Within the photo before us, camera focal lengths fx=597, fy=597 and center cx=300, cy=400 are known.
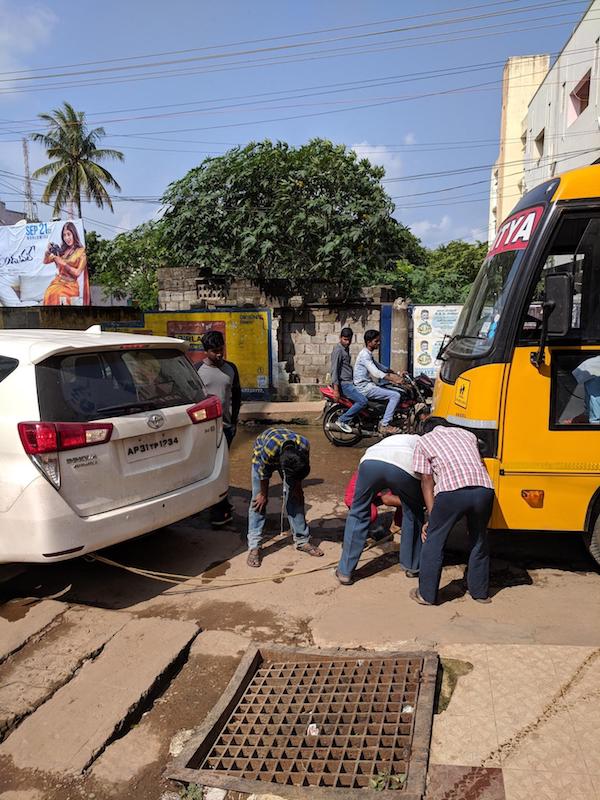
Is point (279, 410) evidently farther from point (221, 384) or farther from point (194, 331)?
point (221, 384)

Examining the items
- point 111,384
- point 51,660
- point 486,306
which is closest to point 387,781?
point 51,660

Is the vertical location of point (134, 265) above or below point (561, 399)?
above

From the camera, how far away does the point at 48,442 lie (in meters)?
3.47

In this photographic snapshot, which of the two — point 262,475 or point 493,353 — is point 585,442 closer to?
point 493,353

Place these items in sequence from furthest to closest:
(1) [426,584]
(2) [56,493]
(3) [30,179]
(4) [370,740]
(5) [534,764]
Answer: (3) [30,179]
(1) [426,584]
(2) [56,493]
(4) [370,740]
(5) [534,764]

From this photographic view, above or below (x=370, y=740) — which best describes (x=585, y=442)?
above

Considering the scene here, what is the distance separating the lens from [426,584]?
152 inches

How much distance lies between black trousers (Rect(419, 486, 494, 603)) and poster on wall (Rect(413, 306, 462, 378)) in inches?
292

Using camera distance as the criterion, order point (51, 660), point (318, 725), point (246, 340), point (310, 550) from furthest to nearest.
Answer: point (246, 340) < point (310, 550) < point (51, 660) < point (318, 725)

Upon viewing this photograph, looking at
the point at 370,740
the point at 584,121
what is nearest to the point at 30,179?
the point at 584,121

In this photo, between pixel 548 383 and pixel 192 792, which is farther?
pixel 548 383

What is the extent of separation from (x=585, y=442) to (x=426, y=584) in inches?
55.3

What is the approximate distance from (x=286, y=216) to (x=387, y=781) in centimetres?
1252

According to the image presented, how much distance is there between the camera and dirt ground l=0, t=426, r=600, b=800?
2.76m
